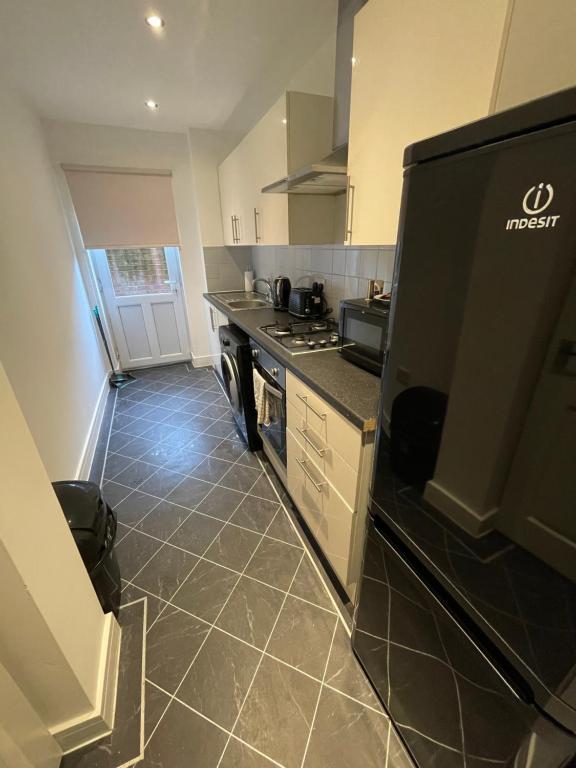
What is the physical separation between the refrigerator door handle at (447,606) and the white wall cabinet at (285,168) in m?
1.59

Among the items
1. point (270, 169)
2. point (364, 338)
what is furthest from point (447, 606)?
point (270, 169)

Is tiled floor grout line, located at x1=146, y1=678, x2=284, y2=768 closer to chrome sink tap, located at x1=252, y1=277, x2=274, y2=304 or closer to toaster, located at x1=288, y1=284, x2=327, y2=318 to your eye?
toaster, located at x1=288, y1=284, x2=327, y2=318

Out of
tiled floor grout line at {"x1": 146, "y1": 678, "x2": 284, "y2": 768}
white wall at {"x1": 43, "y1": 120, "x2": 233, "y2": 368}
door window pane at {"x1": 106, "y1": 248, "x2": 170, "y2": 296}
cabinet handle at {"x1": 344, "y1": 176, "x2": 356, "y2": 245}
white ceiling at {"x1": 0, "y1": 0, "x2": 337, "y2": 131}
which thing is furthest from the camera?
door window pane at {"x1": 106, "y1": 248, "x2": 170, "y2": 296}

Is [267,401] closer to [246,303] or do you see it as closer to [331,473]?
[331,473]

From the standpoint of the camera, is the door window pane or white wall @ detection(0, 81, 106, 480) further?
the door window pane

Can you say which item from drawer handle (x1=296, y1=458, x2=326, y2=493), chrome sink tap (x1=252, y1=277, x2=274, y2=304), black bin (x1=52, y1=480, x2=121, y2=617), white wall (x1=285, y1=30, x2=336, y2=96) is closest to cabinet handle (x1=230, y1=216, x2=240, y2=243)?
chrome sink tap (x1=252, y1=277, x2=274, y2=304)

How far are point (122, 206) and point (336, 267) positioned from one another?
2.52m

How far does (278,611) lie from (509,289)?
58.3 inches

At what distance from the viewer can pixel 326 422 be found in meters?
1.17

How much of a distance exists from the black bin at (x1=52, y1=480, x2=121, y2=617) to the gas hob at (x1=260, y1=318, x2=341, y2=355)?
106 centimetres

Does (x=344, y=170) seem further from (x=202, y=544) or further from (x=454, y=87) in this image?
(x=202, y=544)

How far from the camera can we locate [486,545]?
1.85ft

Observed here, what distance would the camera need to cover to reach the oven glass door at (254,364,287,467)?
162 cm

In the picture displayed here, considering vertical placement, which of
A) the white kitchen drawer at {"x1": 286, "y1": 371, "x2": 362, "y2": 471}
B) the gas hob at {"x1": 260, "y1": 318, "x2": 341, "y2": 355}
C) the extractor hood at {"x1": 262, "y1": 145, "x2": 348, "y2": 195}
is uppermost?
the extractor hood at {"x1": 262, "y1": 145, "x2": 348, "y2": 195}
